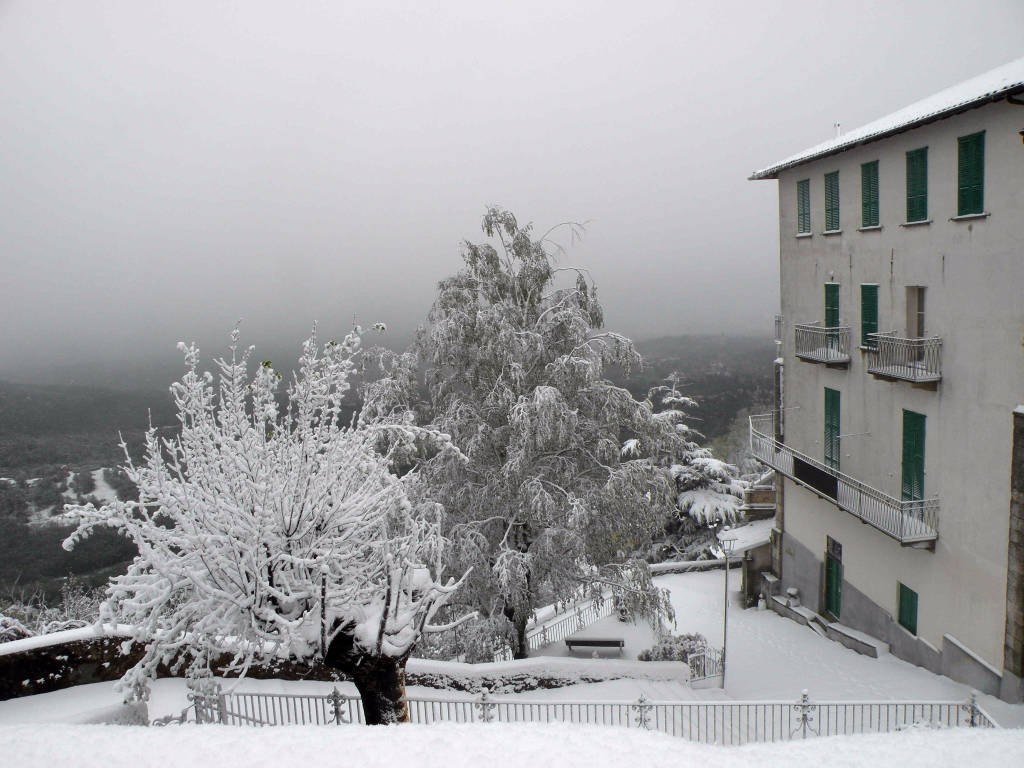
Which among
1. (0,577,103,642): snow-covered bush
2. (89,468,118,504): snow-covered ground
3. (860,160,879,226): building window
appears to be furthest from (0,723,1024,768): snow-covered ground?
(89,468,118,504): snow-covered ground

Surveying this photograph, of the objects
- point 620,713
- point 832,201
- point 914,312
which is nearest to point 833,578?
point 914,312

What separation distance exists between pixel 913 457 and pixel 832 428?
375 centimetres

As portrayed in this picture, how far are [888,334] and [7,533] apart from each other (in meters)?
42.9

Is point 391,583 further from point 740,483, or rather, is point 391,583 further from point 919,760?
point 740,483

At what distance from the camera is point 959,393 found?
12523mm

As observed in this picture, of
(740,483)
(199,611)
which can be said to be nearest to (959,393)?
(199,611)

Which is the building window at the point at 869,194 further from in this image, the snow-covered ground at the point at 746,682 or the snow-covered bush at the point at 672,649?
the snow-covered bush at the point at 672,649

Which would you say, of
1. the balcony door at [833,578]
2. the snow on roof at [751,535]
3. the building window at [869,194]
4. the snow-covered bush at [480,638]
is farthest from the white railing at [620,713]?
the building window at [869,194]

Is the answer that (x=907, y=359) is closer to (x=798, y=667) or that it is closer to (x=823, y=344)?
(x=823, y=344)

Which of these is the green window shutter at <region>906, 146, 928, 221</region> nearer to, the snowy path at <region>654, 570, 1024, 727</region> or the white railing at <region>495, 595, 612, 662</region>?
the snowy path at <region>654, 570, 1024, 727</region>

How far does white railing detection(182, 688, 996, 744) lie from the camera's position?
32.1 ft

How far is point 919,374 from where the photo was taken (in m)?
13.1

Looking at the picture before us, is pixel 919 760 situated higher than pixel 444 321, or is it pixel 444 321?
pixel 444 321

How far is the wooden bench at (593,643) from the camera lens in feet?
54.7
